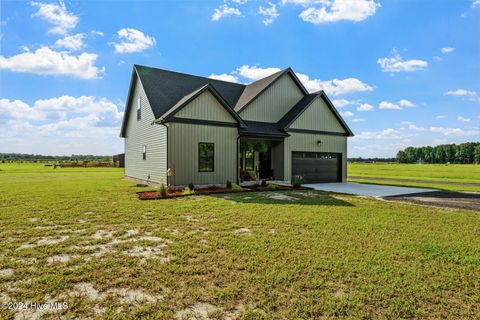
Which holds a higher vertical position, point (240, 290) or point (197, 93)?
point (197, 93)

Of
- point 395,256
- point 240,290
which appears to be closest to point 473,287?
point 395,256

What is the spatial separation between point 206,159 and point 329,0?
9683 mm

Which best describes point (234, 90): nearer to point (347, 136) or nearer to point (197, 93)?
point (197, 93)

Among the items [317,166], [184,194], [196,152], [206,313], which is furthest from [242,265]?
[317,166]

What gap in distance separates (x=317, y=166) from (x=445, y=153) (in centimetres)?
14554

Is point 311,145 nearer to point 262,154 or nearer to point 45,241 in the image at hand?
point 262,154

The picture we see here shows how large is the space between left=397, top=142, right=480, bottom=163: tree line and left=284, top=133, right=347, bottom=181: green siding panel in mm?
132586

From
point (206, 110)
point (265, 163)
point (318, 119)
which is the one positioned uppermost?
point (318, 119)

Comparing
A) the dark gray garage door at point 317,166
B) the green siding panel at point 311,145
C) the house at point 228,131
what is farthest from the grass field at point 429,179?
the house at point 228,131

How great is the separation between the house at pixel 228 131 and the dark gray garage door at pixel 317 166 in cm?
7

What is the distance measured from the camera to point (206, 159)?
13.9 meters

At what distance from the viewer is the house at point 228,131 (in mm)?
13352

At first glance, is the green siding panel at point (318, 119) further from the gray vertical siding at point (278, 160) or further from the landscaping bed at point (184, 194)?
the landscaping bed at point (184, 194)

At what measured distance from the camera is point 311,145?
60.1ft
